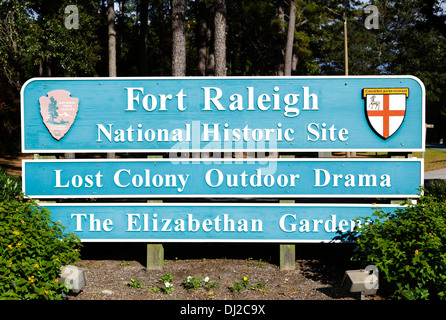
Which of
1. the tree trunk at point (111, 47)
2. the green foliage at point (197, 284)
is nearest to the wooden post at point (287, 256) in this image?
the green foliage at point (197, 284)

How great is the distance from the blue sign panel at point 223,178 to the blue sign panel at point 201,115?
8.2 inches

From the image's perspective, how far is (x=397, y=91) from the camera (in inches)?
224

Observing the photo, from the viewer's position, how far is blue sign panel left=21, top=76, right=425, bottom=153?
5.81 meters

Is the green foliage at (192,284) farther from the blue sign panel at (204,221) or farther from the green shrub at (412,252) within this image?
the green shrub at (412,252)

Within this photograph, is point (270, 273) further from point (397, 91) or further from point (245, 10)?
point (245, 10)

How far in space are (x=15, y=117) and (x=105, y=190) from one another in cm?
2307

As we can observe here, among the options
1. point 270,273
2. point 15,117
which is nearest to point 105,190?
point 270,273

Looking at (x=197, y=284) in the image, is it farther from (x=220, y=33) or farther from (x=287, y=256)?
(x=220, y=33)

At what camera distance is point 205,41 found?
2534 cm

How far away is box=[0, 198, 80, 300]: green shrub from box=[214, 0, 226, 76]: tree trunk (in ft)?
23.9

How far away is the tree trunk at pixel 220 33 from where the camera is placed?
10.8 metres

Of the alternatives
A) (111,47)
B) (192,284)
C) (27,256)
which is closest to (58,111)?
(27,256)

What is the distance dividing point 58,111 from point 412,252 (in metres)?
4.83

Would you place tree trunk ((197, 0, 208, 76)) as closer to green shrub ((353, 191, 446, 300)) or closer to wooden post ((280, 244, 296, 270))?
wooden post ((280, 244, 296, 270))
